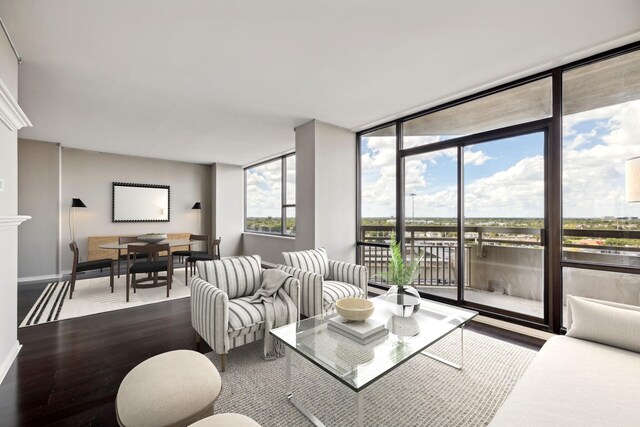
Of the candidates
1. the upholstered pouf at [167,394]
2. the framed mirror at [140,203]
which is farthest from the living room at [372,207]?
the framed mirror at [140,203]

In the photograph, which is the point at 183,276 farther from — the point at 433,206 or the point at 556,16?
the point at 556,16

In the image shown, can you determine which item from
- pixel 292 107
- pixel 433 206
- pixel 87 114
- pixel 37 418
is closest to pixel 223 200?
pixel 87 114

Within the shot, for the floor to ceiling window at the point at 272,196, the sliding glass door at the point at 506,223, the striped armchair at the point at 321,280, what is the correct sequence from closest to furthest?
the striped armchair at the point at 321,280 < the sliding glass door at the point at 506,223 < the floor to ceiling window at the point at 272,196

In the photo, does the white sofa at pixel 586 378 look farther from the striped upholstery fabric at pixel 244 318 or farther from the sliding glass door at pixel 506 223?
the striped upholstery fabric at pixel 244 318

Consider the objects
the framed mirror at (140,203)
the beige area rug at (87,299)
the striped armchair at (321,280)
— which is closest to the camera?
the striped armchair at (321,280)

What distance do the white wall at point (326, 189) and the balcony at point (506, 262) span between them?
0.49 m

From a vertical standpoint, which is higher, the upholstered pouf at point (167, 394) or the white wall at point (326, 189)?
the white wall at point (326, 189)

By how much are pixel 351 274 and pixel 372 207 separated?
Result: 1629 millimetres

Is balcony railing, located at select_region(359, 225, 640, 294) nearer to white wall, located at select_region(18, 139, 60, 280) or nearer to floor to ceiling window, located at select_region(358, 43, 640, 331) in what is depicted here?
floor to ceiling window, located at select_region(358, 43, 640, 331)

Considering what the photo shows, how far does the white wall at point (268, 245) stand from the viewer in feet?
19.4

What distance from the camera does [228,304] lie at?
226 cm

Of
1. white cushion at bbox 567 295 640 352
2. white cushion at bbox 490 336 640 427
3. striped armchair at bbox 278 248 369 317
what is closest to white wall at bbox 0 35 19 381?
striped armchair at bbox 278 248 369 317

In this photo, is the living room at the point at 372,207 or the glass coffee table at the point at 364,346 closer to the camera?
the glass coffee table at the point at 364,346

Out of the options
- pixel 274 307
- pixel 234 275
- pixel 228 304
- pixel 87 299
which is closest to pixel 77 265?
pixel 87 299
